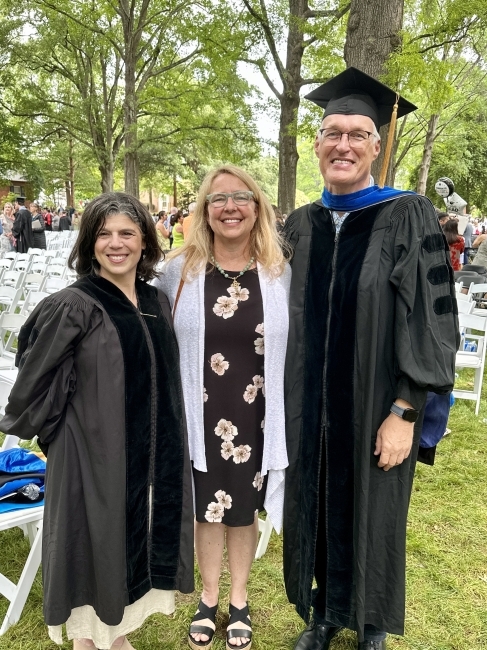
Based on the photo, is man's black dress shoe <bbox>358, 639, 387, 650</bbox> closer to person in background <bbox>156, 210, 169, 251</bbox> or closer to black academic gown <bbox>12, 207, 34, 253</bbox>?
person in background <bbox>156, 210, 169, 251</bbox>

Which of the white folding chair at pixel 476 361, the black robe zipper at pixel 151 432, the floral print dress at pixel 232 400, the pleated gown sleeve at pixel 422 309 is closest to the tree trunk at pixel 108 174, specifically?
the white folding chair at pixel 476 361

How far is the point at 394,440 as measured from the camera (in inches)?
69.9

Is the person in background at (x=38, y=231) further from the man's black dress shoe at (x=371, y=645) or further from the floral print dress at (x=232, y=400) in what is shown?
the man's black dress shoe at (x=371, y=645)

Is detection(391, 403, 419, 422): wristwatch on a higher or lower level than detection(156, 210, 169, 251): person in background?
lower

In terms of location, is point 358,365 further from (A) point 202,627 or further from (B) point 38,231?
(B) point 38,231

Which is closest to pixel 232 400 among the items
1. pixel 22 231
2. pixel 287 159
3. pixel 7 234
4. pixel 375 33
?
pixel 375 33

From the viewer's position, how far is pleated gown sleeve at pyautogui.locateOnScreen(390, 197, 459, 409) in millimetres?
1703

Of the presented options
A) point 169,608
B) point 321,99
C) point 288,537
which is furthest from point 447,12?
point 169,608

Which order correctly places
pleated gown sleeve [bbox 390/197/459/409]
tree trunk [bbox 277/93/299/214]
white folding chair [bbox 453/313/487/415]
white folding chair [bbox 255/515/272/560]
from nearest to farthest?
pleated gown sleeve [bbox 390/197/459/409], white folding chair [bbox 255/515/272/560], white folding chair [bbox 453/313/487/415], tree trunk [bbox 277/93/299/214]

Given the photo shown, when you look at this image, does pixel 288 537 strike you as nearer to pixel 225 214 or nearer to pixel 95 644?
pixel 95 644

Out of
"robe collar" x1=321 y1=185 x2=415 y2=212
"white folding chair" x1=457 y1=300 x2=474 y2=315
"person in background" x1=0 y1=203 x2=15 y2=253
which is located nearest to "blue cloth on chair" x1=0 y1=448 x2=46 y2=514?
"robe collar" x1=321 y1=185 x2=415 y2=212

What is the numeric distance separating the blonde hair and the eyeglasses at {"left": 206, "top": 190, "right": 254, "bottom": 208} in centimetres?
4

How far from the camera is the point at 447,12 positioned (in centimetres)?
525

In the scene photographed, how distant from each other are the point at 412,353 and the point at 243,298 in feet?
2.06
